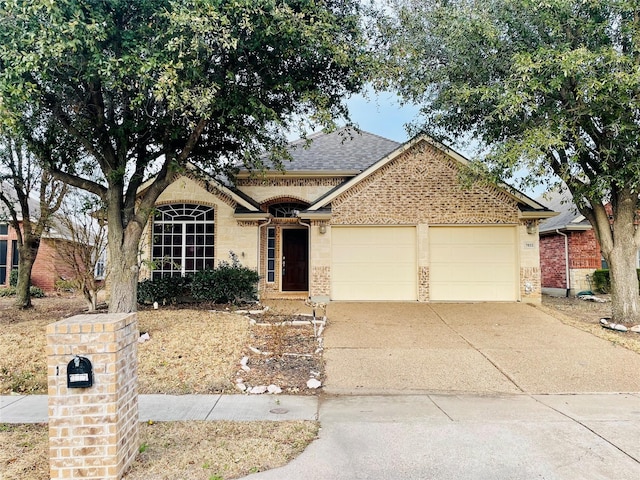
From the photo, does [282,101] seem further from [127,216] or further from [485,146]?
[485,146]

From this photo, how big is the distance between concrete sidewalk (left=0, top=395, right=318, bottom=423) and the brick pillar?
1.58 m

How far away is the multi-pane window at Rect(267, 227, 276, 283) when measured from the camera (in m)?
15.0

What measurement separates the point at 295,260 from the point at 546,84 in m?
9.32

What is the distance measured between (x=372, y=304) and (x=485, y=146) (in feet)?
18.1

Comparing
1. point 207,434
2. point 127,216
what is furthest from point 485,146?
point 207,434

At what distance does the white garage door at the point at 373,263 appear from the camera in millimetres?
13328

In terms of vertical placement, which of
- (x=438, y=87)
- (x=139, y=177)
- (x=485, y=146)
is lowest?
(x=139, y=177)

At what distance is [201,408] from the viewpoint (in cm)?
543

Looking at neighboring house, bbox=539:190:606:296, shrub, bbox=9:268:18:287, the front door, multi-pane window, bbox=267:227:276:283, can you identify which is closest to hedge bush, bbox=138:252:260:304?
multi-pane window, bbox=267:227:276:283

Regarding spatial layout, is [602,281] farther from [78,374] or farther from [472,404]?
[78,374]

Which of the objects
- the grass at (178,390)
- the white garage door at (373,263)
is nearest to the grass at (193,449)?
the grass at (178,390)

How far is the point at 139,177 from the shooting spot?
9.62m

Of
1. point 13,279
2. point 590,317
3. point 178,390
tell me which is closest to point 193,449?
point 178,390

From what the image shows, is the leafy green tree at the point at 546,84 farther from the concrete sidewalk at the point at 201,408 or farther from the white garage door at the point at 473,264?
the concrete sidewalk at the point at 201,408
